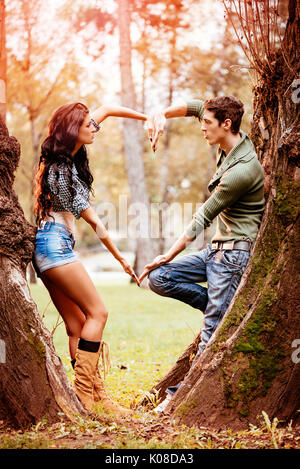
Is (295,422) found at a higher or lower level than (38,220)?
lower

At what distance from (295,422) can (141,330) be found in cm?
658

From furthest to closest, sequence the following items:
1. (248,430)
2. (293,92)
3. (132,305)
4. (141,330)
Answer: (132,305) < (141,330) < (293,92) < (248,430)

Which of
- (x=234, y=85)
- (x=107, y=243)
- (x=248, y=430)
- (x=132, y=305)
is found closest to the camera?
(x=248, y=430)

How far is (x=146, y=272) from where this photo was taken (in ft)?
14.1

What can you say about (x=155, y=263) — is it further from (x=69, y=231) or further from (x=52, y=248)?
(x=52, y=248)

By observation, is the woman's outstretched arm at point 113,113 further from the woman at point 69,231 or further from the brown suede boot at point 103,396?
the brown suede boot at point 103,396

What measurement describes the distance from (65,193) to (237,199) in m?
1.30

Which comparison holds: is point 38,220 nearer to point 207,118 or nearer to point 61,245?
point 61,245

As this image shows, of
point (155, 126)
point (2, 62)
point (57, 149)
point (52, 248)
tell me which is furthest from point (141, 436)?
point (2, 62)

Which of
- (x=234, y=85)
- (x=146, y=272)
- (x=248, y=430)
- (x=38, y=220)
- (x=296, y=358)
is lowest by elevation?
(x=248, y=430)

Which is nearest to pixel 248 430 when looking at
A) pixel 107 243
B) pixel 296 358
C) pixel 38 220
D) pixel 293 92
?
pixel 296 358

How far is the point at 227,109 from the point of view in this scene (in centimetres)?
422

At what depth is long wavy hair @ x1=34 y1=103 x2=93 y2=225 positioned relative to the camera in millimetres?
4070

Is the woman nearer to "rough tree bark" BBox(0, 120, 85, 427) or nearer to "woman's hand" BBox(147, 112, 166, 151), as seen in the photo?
"rough tree bark" BBox(0, 120, 85, 427)
